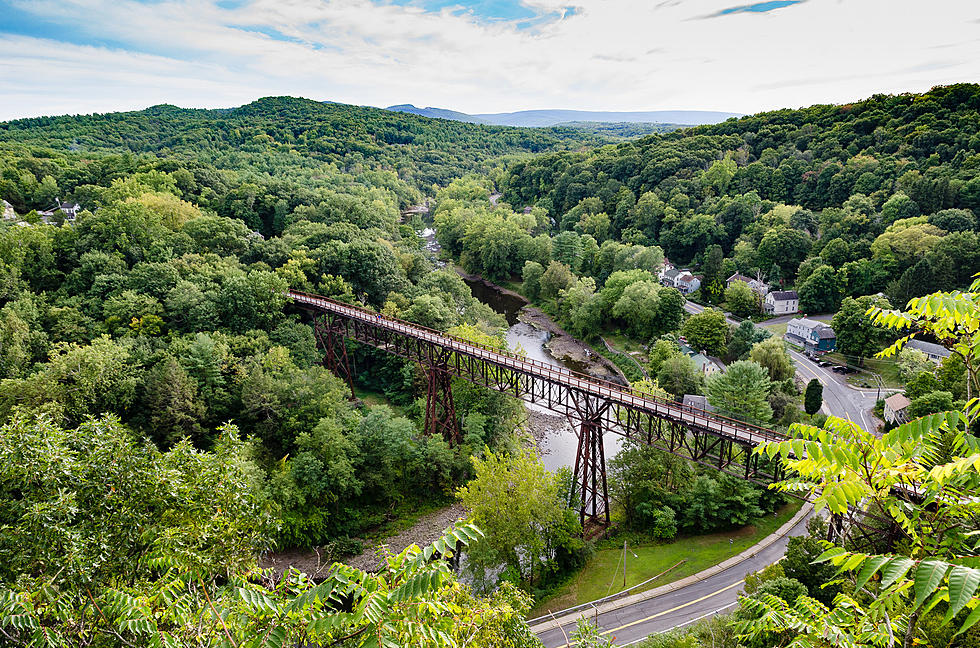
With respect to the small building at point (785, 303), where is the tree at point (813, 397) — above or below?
below

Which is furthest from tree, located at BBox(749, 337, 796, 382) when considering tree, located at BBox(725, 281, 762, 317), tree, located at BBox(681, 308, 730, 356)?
tree, located at BBox(725, 281, 762, 317)

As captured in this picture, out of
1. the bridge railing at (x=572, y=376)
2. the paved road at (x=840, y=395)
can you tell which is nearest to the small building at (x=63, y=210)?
the bridge railing at (x=572, y=376)

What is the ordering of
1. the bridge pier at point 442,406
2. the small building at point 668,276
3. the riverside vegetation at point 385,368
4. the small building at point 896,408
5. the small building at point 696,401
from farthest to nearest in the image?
the small building at point 668,276
the small building at point 696,401
the small building at point 896,408
the bridge pier at point 442,406
the riverside vegetation at point 385,368

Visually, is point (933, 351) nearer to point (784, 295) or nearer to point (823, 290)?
point (823, 290)

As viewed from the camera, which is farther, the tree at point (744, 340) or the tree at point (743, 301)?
the tree at point (743, 301)

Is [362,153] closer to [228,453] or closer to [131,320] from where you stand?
[131,320]

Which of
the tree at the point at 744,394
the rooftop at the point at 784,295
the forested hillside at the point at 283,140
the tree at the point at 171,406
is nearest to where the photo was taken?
the tree at the point at 171,406

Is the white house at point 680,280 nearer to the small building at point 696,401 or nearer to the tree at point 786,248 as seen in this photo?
the tree at point 786,248
